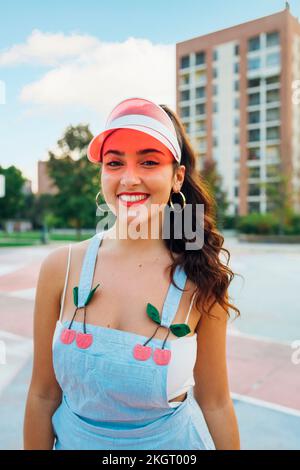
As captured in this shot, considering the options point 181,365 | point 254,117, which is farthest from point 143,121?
point 254,117

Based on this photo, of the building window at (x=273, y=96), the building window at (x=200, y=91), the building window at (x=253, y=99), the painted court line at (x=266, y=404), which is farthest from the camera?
the building window at (x=200, y=91)

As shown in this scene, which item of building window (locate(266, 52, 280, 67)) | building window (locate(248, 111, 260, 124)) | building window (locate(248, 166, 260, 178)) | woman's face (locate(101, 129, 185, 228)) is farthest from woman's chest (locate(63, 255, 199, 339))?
building window (locate(248, 111, 260, 124))

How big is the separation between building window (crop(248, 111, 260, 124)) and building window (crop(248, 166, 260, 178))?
3592 millimetres

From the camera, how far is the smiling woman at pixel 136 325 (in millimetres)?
844

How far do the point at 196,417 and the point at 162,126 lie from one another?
2.06 feet

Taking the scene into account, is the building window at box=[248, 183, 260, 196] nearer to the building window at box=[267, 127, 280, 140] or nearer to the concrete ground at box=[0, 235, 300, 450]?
the building window at box=[267, 127, 280, 140]

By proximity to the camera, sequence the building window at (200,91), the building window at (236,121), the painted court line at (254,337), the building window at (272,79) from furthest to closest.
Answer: the building window at (200,91) → the building window at (236,121) → the building window at (272,79) → the painted court line at (254,337)

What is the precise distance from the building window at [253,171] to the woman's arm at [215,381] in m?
33.6

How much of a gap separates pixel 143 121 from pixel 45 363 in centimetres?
58

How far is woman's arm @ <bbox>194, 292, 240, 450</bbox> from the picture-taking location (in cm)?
96

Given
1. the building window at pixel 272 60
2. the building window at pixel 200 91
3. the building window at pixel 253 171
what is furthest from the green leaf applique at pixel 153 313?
the building window at pixel 200 91

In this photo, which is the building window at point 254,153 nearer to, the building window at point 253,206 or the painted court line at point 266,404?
the building window at point 253,206

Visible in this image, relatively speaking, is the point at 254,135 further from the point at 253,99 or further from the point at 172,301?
the point at 172,301

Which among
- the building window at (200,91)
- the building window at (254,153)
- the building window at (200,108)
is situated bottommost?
the building window at (254,153)
